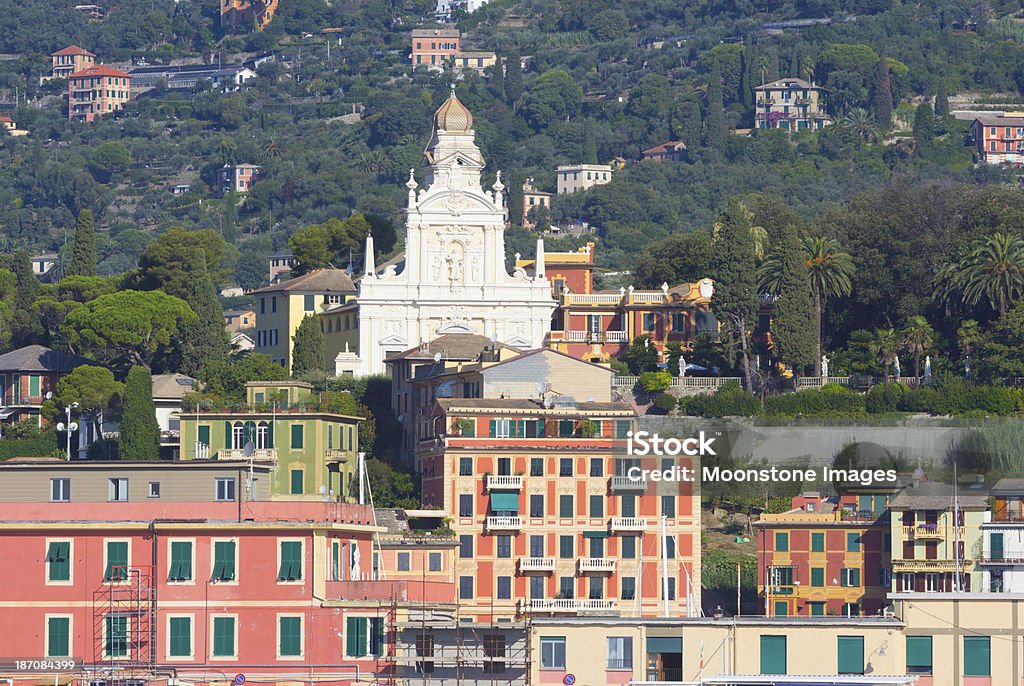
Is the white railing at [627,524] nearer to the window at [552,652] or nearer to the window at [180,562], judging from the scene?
the window at [552,652]

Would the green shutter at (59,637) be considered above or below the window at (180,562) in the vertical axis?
below

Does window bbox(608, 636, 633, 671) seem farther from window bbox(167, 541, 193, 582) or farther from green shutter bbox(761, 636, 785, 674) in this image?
window bbox(167, 541, 193, 582)

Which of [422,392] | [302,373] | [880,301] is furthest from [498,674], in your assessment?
[880,301]

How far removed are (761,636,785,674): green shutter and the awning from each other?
29725 millimetres

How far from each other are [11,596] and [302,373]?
51055 millimetres

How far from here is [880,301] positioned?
464ft

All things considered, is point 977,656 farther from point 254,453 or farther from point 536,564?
point 254,453

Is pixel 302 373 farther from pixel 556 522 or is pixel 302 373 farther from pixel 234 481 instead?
pixel 234 481

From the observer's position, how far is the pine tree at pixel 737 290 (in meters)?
136

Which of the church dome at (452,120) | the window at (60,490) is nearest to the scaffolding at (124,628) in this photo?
the window at (60,490)

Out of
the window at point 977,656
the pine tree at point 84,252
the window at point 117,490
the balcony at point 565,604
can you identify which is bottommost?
the window at point 977,656

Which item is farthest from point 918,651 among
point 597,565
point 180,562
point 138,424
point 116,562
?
point 138,424

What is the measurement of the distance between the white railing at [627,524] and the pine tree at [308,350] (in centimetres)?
3063

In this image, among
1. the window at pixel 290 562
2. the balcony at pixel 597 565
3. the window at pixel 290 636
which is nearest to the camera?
the window at pixel 290 636
